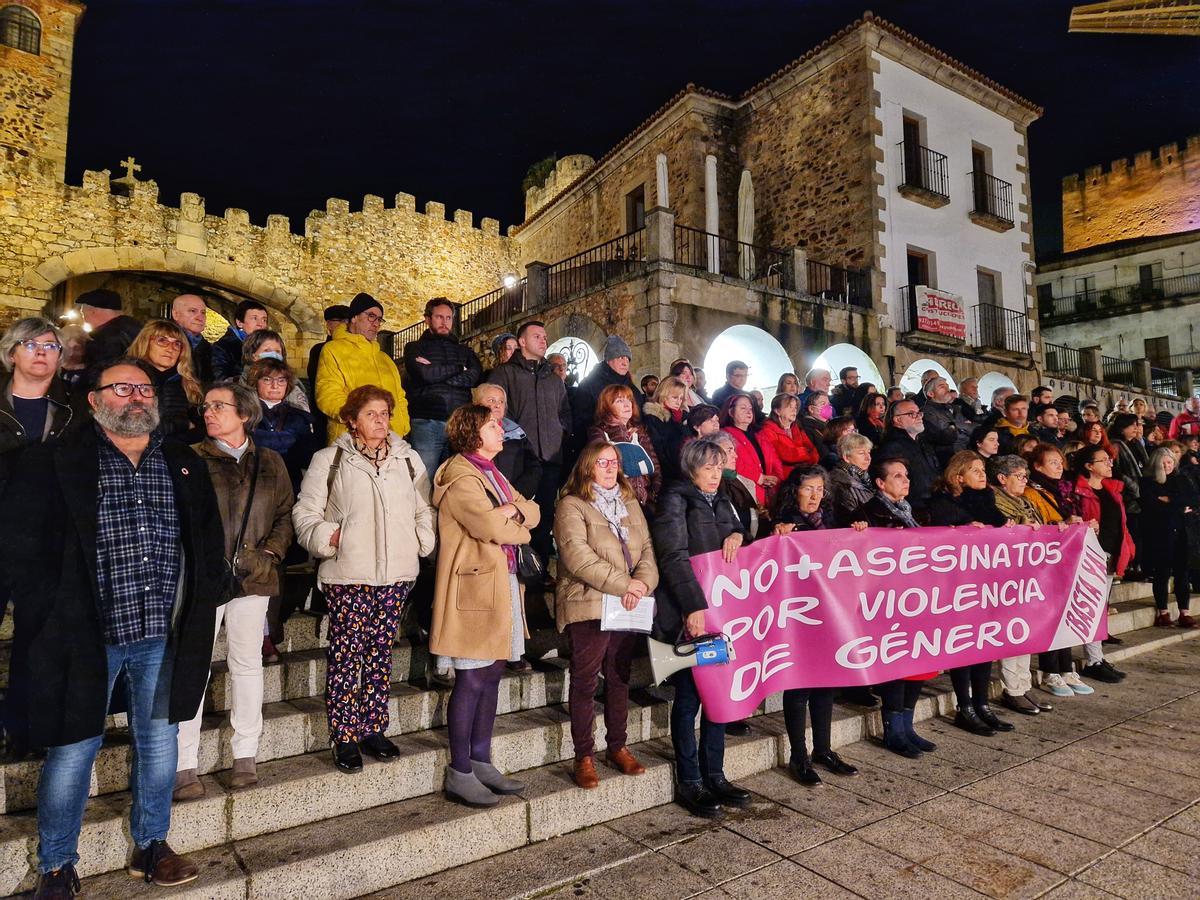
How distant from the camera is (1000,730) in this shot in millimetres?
4223

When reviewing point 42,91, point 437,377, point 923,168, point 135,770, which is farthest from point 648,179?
point 135,770

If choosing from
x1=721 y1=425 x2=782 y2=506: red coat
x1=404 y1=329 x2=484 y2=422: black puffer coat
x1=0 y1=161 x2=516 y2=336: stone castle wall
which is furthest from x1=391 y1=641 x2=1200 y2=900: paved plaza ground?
x1=0 y1=161 x2=516 y2=336: stone castle wall

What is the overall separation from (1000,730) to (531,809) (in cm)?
305

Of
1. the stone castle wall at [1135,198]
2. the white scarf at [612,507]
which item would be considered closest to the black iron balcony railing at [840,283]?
the white scarf at [612,507]

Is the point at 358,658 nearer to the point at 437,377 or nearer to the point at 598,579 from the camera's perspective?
the point at 598,579

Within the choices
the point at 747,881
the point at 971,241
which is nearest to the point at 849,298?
the point at 971,241

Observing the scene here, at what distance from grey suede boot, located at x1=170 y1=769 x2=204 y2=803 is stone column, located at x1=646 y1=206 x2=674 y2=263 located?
9.99m

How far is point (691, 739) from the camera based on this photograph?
325 centimetres

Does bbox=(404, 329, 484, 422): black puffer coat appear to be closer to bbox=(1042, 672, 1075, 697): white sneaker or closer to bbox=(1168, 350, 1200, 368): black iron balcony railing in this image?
bbox=(1042, 672, 1075, 697): white sneaker

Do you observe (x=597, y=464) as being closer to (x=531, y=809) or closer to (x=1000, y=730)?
(x=531, y=809)

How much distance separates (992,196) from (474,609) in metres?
18.2

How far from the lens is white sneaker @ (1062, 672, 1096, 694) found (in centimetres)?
502

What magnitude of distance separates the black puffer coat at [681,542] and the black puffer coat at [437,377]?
178 cm

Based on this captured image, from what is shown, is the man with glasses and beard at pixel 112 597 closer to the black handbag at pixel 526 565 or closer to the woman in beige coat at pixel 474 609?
the woman in beige coat at pixel 474 609
